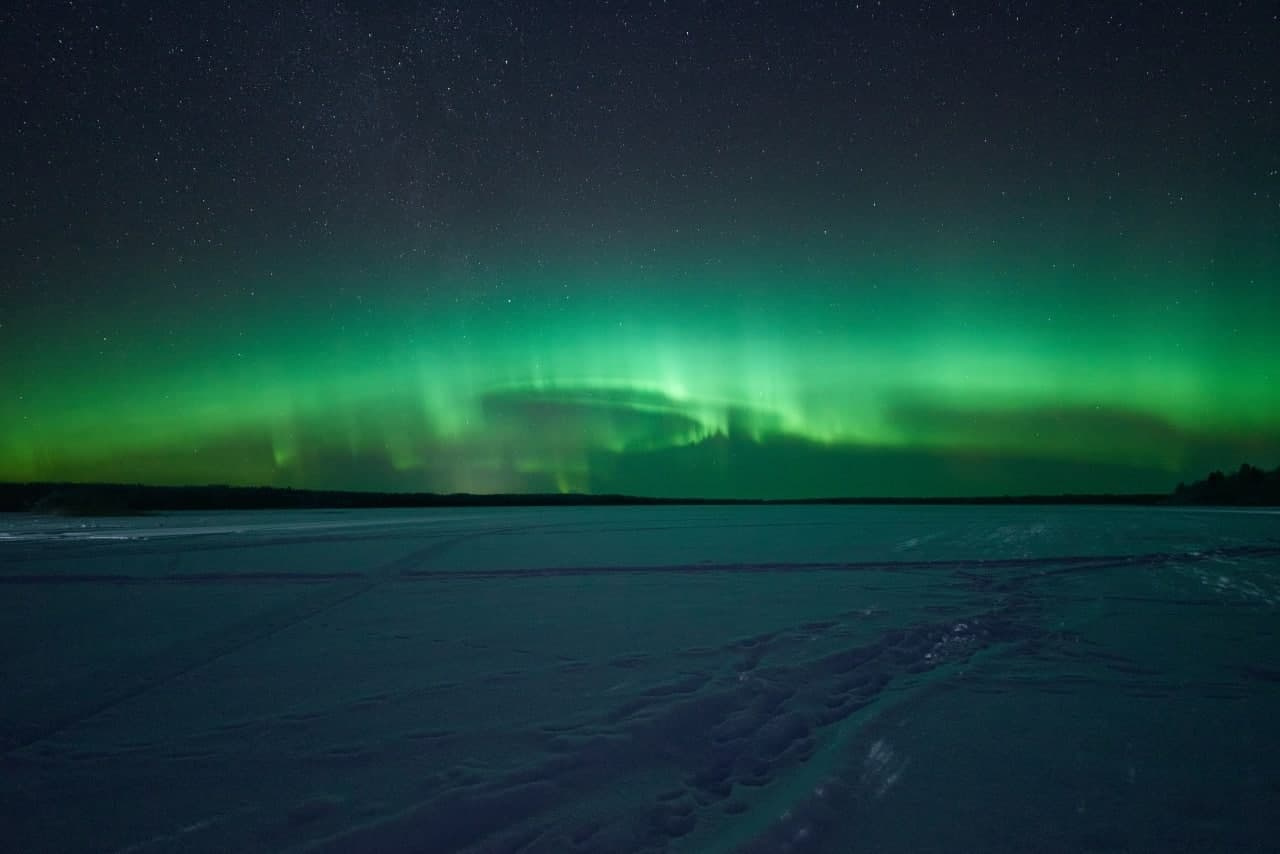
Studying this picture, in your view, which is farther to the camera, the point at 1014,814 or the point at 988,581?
the point at 988,581

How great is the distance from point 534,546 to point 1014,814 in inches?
518

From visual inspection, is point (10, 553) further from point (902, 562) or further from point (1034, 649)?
point (1034, 649)

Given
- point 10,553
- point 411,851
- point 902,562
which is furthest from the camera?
point 10,553

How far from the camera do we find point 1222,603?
762 centimetres

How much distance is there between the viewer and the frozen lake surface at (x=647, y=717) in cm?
291

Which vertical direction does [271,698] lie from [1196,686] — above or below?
above

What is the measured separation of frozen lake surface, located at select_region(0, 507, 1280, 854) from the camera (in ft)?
9.53

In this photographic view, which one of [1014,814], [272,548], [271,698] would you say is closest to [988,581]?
[1014,814]

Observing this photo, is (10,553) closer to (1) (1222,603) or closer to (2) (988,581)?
(2) (988,581)

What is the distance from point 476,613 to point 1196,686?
591 cm

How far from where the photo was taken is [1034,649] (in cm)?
564

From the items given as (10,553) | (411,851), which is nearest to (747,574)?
(411,851)

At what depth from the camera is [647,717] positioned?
13.5ft

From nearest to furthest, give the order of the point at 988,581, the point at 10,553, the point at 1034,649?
the point at 1034,649 → the point at 988,581 → the point at 10,553
